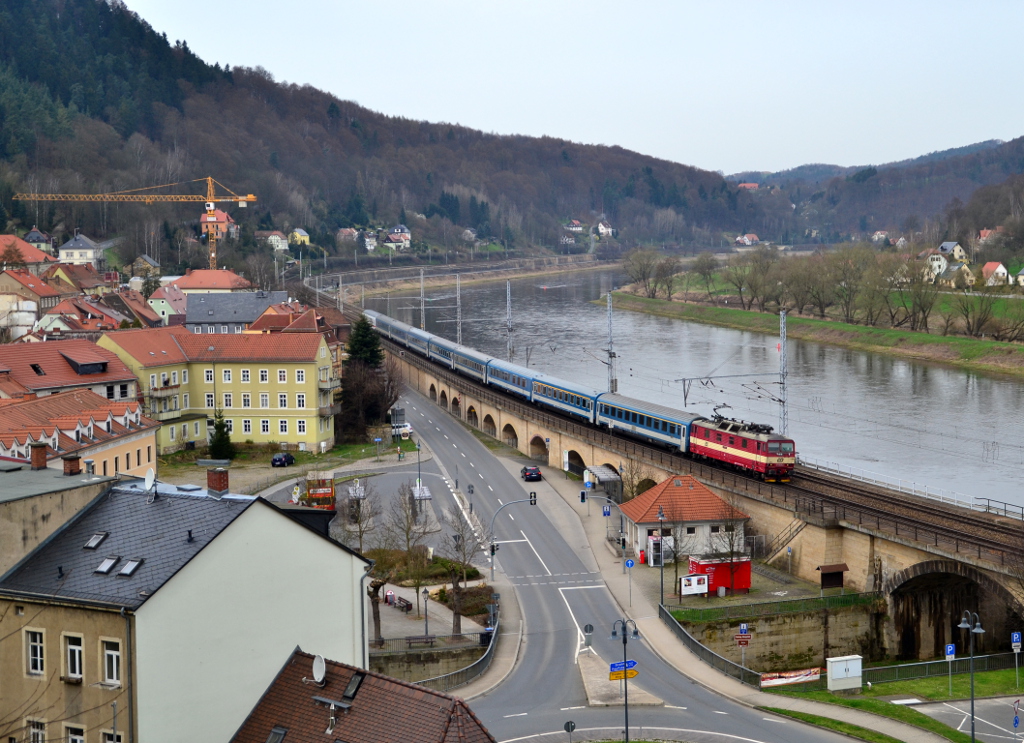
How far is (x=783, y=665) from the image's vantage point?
1355 inches

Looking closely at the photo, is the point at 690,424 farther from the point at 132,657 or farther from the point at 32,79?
the point at 32,79

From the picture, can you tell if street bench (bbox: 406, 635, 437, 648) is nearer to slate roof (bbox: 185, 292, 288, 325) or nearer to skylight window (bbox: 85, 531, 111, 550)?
skylight window (bbox: 85, 531, 111, 550)

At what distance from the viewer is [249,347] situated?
59062 mm

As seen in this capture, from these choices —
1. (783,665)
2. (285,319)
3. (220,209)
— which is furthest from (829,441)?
(220,209)

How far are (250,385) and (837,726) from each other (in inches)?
1517

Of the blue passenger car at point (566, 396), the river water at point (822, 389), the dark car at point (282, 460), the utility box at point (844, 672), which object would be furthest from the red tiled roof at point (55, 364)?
the utility box at point (844, 672)

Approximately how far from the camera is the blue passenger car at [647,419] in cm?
4872

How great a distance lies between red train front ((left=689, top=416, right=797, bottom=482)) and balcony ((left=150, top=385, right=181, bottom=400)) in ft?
84.2

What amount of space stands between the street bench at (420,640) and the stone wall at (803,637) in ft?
24.9

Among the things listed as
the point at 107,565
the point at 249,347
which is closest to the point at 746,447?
the point at 249,347

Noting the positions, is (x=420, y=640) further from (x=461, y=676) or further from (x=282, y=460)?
(x=282, y=460)

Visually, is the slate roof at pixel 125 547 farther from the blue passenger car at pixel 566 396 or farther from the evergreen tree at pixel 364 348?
the evergreen tree at pixel 364 348

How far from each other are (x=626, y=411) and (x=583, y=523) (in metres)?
9.12

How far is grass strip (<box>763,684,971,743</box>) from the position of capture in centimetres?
2665
